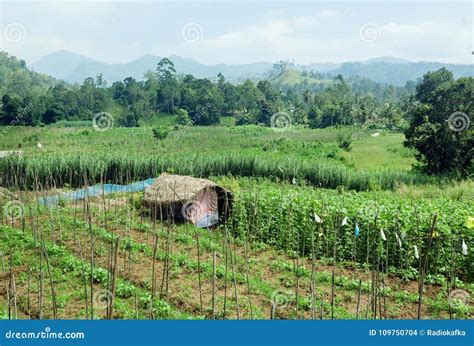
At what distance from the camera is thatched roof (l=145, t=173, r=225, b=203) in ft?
34.2

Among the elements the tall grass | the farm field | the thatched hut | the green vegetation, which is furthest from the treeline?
the thatched hut

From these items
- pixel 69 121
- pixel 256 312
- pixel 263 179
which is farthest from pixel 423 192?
pixel 69 121

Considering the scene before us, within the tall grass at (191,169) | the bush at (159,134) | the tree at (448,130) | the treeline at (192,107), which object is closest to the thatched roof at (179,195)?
the tall grass at (191,169)

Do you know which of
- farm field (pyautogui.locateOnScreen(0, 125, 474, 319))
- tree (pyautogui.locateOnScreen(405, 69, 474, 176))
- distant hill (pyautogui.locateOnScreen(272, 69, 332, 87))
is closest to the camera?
farm field (pyautogui.locateOnScreen(0, 125, 474, 319))

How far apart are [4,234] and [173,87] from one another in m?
35.4

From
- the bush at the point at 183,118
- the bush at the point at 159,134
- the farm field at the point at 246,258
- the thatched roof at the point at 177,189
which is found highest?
the bush at the point at 183,118

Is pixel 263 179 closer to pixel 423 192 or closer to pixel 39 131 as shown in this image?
pixel 423 192

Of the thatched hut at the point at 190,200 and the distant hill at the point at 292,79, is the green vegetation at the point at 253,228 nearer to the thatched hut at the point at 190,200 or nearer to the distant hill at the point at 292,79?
the thatched hut at the point at 190,200

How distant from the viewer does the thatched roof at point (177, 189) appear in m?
10.4

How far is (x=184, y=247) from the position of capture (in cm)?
909

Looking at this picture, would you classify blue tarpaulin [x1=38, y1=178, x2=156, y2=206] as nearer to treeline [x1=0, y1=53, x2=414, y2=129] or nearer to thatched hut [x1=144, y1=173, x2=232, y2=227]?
thatched hut [x1=144, y1=173, x2=232, y2=227]

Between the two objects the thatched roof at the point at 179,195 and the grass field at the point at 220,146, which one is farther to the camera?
the grass field at the point at 220,146

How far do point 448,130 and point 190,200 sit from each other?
1055 cm

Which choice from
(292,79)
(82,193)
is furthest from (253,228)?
(292,79)
